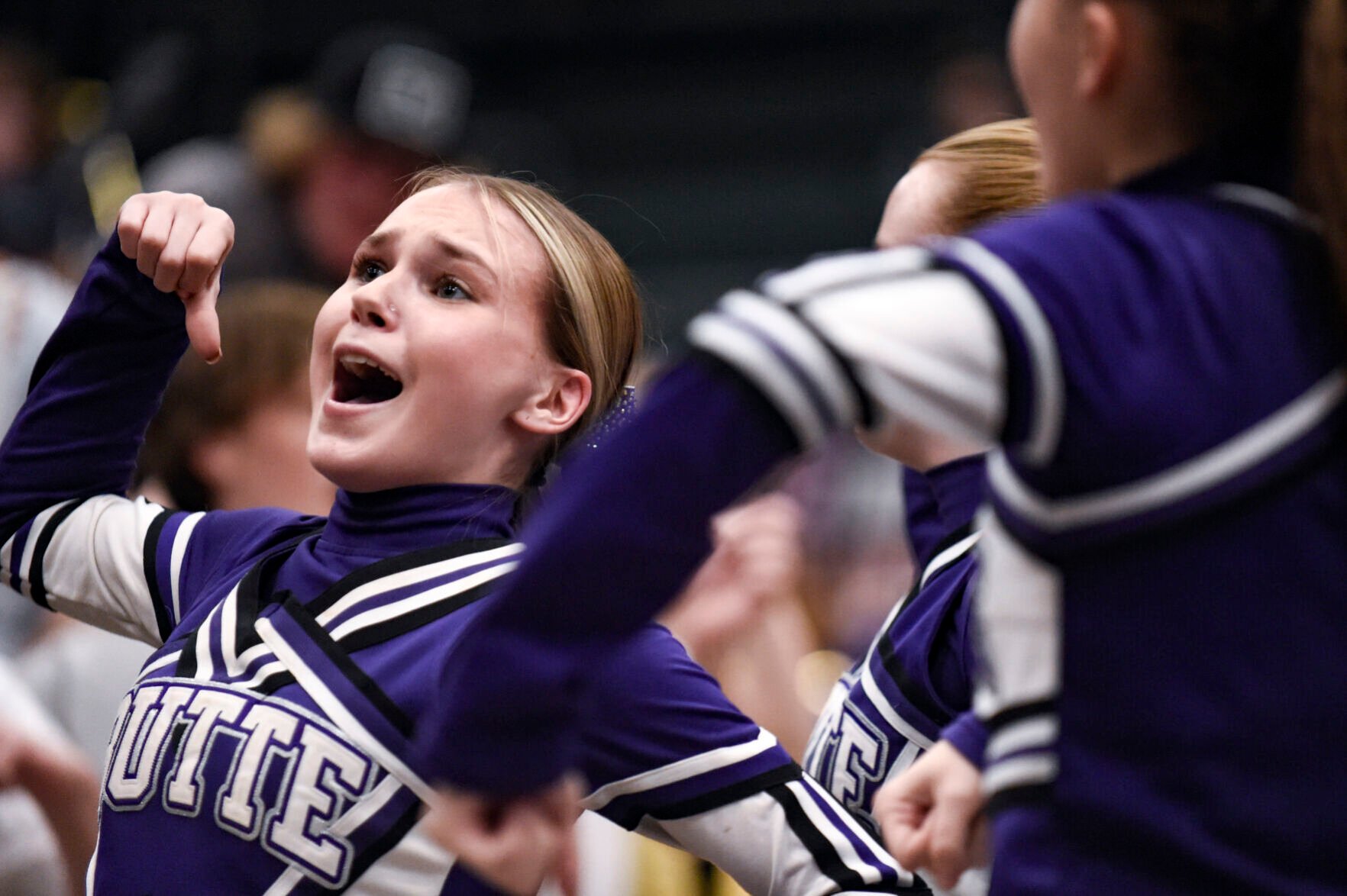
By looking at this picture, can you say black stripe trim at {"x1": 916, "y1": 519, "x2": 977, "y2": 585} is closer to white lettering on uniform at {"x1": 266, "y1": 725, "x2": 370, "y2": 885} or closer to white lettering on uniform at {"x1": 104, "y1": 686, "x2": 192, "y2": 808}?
white lettering on uniform at {"x1": 266, "y1": 725, "x2": 370, "y2": 885}

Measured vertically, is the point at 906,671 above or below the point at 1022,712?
below

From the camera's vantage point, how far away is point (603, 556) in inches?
29.8

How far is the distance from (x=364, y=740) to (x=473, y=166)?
168cm

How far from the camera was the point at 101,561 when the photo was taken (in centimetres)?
140

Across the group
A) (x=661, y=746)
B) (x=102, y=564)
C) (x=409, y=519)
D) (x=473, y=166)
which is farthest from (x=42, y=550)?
(x=473, y=166)

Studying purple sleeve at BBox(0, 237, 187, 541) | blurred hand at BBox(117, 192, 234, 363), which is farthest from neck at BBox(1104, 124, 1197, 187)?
purple sleeve at BBox(0, 237, 187, 541)

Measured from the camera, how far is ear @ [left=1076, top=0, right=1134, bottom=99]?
83cm

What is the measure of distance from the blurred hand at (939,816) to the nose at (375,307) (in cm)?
58

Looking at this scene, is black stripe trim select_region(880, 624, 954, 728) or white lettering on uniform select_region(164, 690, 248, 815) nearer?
white lettering on uniform select_region(164, 690, 248, 815)

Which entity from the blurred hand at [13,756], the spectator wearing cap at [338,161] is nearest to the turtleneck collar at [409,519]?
the blurred hand at [13,756]

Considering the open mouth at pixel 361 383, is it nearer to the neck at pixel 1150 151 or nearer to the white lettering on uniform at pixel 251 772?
the white lettering on uniform at pixel 251 772

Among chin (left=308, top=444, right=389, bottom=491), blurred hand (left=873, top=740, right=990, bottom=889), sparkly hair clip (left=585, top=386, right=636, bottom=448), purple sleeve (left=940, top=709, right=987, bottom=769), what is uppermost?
chin (left=308, top=444, right=389, bottom=491)

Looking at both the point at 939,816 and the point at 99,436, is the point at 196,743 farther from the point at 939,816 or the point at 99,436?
the point at 939,816

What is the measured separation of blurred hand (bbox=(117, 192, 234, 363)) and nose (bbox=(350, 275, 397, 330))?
0.12 metres
